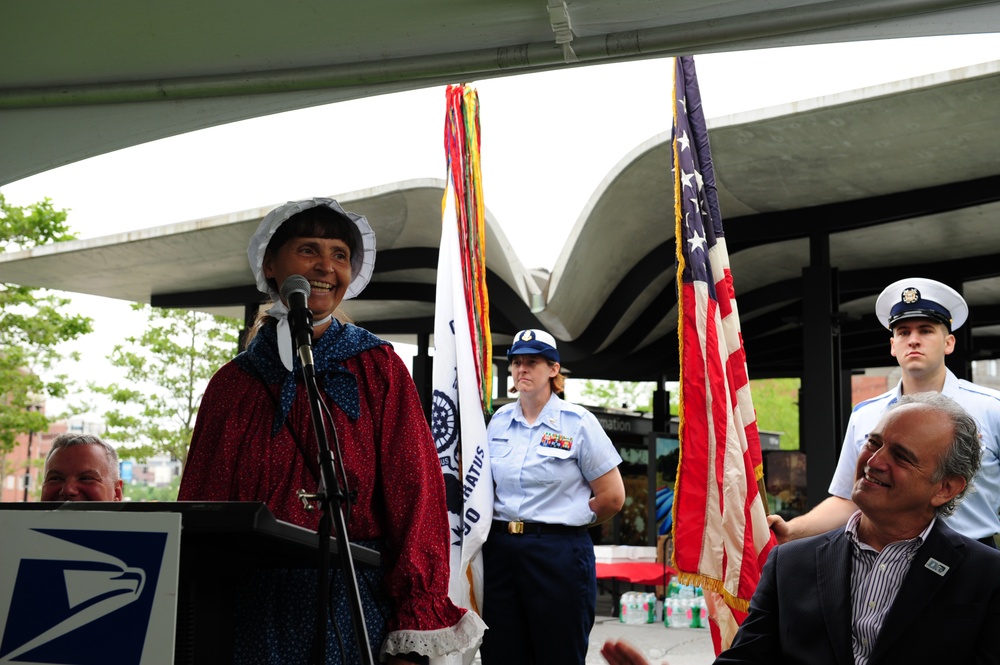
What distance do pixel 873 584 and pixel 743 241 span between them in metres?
8.37

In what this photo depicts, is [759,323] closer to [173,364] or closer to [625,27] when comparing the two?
[625,27]

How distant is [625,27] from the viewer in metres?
2.52

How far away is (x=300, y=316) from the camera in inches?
75.6

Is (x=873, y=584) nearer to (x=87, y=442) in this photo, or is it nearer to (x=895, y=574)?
(x=895, y=574)

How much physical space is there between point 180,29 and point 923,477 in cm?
220

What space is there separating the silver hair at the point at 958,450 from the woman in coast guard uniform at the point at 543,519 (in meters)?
2.71

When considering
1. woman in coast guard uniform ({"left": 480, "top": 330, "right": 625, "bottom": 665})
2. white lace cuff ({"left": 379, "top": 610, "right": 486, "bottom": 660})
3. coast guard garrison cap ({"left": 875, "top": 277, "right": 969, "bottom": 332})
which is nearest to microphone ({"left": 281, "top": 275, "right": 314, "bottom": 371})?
white lace cuff ({"left": 379, "top": 610, "right": 486, "bottom": 660})

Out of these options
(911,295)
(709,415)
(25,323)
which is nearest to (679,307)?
(709,415)

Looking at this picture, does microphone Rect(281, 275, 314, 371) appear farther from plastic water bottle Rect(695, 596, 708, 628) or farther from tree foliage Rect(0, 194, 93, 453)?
tree foliage Rect(0, 194, 93, 453)

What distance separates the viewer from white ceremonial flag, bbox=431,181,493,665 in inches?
201

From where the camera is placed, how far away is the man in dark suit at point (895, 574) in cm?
228

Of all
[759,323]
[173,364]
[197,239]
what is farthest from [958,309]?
[173,364]

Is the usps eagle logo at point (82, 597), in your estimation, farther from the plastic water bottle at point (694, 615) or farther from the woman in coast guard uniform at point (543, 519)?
the plastic water bottle at point (694, 615)

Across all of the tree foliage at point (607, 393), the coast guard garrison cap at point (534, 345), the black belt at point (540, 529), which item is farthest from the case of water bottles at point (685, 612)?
the tree foliage at point (607, 393)
